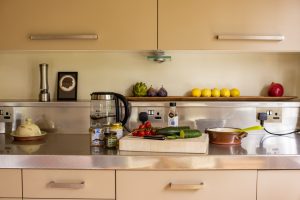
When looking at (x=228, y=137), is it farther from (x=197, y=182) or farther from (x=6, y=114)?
(x=6, y=114)

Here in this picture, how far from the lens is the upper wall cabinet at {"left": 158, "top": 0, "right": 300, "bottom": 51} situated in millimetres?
1542

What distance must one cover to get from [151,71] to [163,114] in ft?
0.93

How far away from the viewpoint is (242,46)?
1.55 m

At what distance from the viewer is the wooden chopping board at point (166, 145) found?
49.9 inches

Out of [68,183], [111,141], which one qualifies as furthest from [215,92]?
[68,183]

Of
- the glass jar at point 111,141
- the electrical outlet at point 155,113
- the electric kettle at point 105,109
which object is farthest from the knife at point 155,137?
the electrical outlet at point 155,113

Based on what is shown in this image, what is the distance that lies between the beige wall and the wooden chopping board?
1.96 feet

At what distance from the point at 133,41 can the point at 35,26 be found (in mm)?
488

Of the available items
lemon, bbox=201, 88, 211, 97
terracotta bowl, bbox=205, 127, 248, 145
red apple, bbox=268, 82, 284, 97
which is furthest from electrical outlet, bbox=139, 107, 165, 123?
red apple, bbox=268, 82, 284, 97

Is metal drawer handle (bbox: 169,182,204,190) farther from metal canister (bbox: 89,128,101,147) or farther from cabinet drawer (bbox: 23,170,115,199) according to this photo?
metal canister (bbox: 89,128,101,147)

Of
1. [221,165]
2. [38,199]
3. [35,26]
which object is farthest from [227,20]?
[38,199]

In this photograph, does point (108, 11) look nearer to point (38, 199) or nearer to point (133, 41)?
point (133, 41)

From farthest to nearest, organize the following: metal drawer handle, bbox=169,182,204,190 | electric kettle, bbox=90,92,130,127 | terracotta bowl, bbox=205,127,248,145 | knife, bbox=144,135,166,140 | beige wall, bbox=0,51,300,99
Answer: beige wall, bbox=0,51,300,99, electric kettle, bbox=90,92,130,127, terracotta bowl, bbox=205,127,248,145, knife, bbox=144,135,166,140, metal drawer handle, bbox=169,182,204,190

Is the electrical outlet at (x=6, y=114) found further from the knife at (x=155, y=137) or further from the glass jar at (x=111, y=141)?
the knife at (x=155, y=137)
